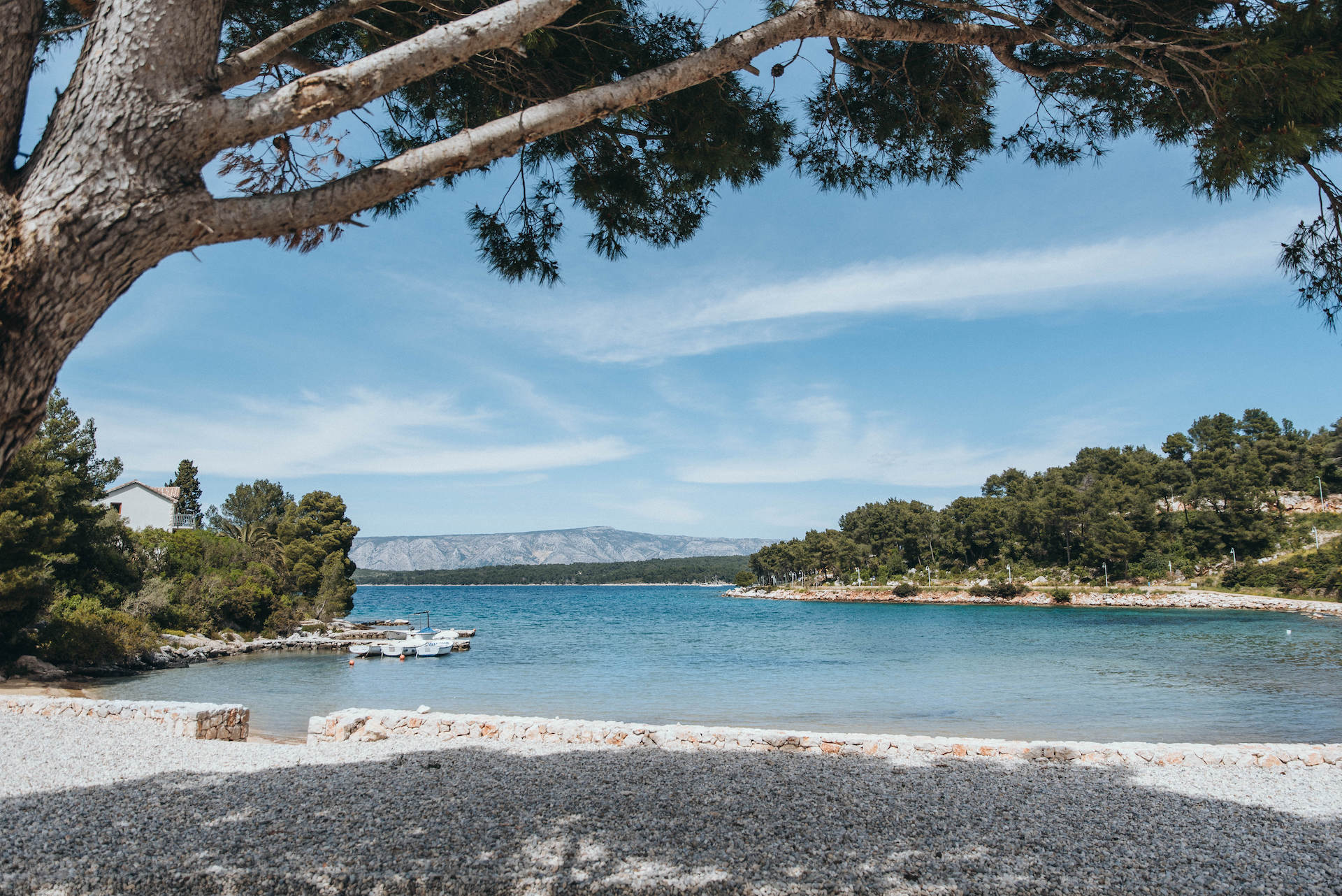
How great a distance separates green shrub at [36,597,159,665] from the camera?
16562 millimetres

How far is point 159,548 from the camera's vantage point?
2608 centimetres

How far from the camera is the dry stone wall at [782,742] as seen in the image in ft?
22.9

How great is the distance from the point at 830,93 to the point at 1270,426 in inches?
3993

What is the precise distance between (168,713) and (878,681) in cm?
1416

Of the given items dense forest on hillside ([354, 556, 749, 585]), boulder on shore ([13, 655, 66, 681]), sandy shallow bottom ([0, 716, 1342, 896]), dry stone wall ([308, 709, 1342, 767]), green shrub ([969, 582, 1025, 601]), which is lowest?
dense forest on hillside ([354, 556, 749, 585])

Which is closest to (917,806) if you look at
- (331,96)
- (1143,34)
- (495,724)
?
(495,724)

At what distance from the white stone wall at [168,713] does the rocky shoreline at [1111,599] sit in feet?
147

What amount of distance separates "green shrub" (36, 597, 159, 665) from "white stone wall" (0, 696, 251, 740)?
902cm

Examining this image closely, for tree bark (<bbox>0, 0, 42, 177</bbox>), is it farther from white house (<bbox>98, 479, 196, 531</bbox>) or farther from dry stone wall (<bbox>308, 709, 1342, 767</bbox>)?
white house (<bbox>98, 479, 196, 531</bbox>)

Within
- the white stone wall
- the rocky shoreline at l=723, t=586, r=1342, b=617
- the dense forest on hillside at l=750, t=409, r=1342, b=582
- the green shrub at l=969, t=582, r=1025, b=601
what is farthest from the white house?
the dense forest on hillside at l=750, t=409, r=1342, b=582

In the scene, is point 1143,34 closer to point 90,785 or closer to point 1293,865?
point 1293,865

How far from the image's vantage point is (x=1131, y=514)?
58688mm

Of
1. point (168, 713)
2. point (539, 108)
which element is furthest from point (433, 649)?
point (539, 108)

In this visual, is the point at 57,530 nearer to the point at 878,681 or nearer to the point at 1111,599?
the point at 878,681
